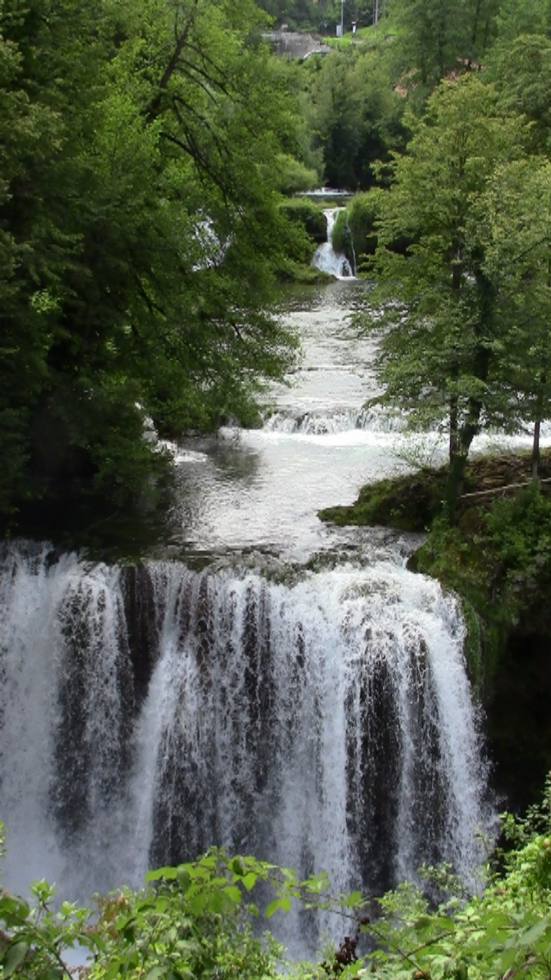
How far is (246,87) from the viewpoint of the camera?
1537 centimetres

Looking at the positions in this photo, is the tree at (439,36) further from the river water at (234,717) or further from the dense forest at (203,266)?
the river water at (234,717)

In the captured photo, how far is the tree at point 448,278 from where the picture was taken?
12398 millimetres

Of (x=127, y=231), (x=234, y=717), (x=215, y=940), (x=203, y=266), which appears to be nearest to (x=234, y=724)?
(x=234, y=717)

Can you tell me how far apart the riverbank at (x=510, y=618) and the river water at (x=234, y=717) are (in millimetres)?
296

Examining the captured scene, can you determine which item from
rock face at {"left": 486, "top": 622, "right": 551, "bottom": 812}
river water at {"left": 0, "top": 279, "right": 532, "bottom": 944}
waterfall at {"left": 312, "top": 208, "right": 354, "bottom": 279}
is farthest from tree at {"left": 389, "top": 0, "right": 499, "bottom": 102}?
river water at {"left": 0, "top": 279, "right": 532, "bottom": 944}

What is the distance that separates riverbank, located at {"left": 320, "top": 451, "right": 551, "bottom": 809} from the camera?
1164 cm

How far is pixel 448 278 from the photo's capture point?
1335 cm

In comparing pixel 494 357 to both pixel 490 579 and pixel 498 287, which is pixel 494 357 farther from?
pixel 490 579

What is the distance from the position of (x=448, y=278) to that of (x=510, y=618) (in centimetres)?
523

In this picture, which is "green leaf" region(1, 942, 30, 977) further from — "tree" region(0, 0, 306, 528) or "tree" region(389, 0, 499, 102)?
"tree" region(389, 0, 499, 102)

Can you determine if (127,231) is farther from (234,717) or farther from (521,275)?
(234,717)

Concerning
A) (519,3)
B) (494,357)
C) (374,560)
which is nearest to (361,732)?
(374,560)

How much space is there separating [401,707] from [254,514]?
431cm

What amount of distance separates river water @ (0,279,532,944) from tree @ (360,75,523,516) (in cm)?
246
